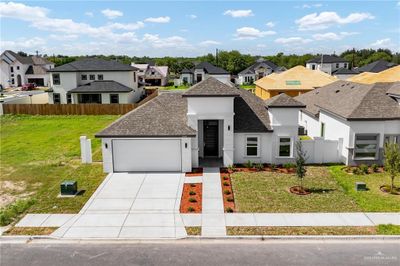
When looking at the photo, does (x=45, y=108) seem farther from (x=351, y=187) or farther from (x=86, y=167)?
(x=351, y=187)

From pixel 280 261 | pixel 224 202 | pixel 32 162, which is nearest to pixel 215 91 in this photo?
pixel 224 202

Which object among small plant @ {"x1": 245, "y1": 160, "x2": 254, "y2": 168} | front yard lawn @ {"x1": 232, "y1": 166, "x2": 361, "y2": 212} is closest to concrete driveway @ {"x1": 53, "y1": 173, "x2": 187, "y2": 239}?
front yard lawn @ {"x1": 232, "y1": 166, "x2": 361, "y2": 212}

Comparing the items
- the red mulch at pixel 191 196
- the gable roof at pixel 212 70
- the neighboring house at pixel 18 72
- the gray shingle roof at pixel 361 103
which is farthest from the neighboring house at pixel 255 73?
the red mulch at pixel 191 196

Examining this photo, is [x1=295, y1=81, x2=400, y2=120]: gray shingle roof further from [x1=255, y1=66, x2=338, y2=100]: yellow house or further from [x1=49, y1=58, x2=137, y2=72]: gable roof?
[x1=49, y1=58, x2=137, y2=72]: gable roof

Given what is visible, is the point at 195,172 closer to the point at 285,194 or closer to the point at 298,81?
the point at 285,194

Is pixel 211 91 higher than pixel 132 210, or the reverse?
pixel 211 91

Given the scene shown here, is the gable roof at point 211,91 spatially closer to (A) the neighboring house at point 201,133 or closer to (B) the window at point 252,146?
(A) the neighboring house at point 201,133

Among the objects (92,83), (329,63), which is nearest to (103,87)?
(92,83)
